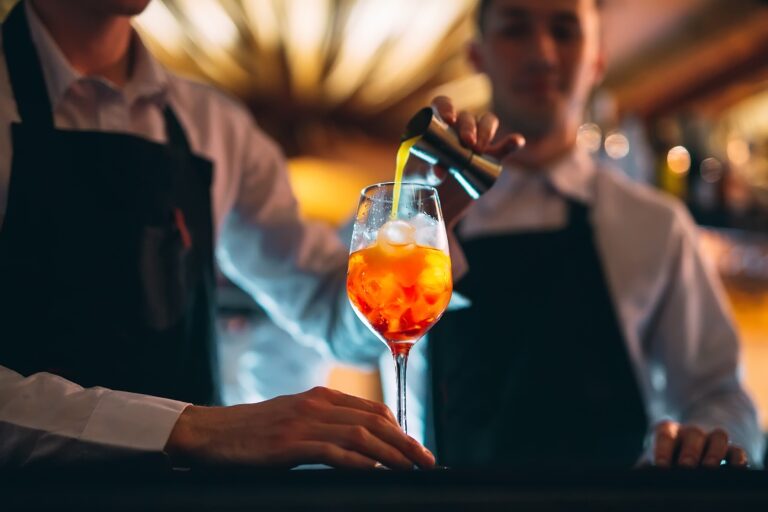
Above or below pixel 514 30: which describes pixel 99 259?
below

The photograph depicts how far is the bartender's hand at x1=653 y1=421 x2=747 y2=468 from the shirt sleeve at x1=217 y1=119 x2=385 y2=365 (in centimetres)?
65

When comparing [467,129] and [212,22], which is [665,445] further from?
[212,22]

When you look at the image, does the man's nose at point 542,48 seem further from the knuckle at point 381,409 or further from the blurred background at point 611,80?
the knuckle at point 381,409

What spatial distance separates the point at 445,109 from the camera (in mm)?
1268

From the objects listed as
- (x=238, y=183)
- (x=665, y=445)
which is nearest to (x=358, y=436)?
(x=665, y=445)

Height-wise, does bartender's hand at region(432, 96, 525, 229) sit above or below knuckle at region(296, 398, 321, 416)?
above

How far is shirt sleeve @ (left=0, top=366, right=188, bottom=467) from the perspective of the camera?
2.78ft

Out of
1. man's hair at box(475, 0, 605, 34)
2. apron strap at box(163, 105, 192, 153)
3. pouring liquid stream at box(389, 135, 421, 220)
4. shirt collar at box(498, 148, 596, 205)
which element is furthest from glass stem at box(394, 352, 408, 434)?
man's hair at box(475, 0, 605, 34)

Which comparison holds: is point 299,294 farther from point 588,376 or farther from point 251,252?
point 588,376

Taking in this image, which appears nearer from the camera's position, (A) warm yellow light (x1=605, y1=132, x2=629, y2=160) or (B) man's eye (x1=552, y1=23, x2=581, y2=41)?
(B) man's eye (x1=552, y1=23, x2=581, y2=41)

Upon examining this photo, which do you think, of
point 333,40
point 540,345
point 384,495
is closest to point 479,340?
point 540,345

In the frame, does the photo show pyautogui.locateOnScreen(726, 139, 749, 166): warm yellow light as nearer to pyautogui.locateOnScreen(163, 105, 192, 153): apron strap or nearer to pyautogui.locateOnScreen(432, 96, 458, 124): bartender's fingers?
pyautogui.locateOnScreen(432, 96, 458, 124): bartender's fingers

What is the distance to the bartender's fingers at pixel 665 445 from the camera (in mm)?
1107

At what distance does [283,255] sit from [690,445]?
3.12 ft
